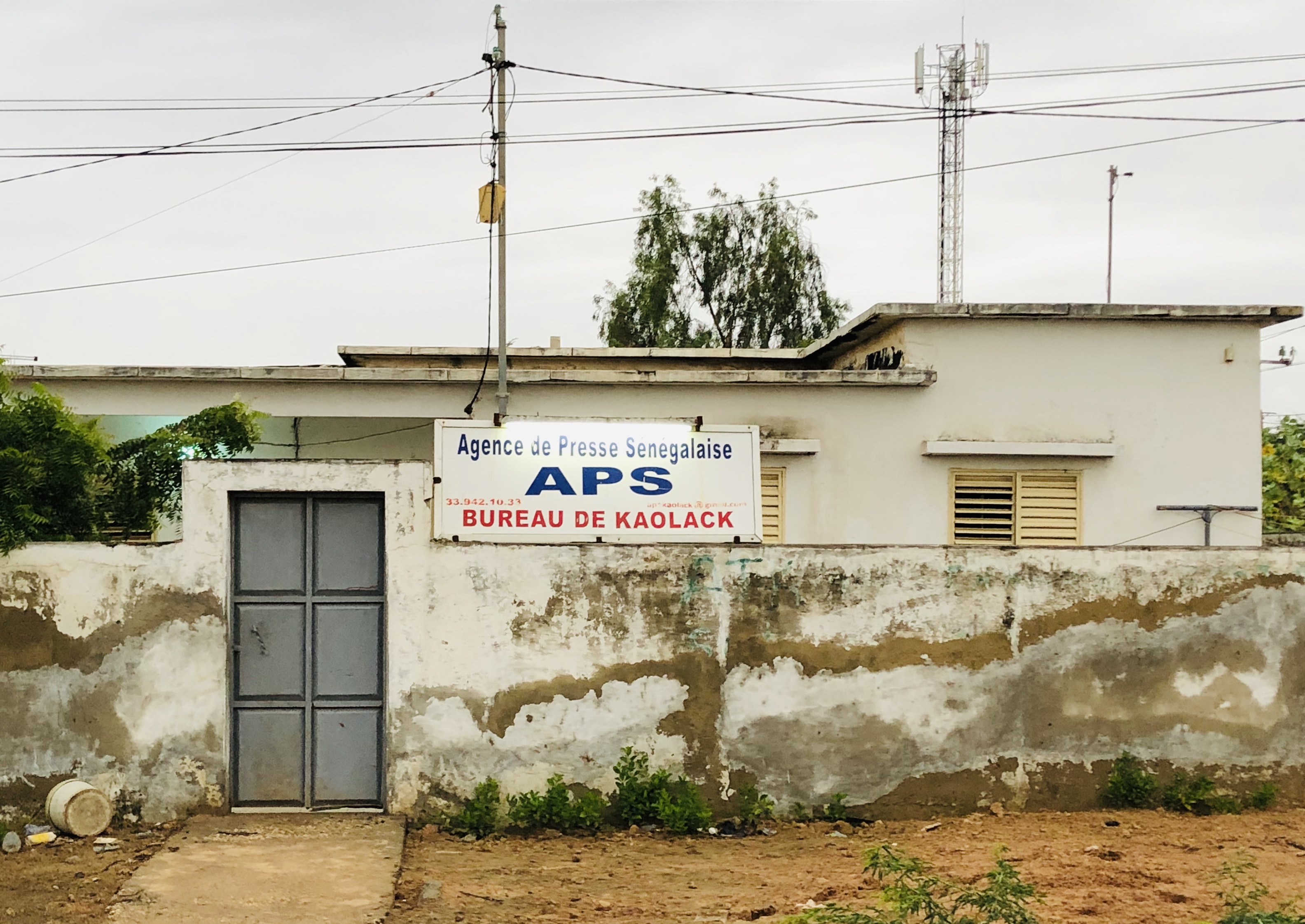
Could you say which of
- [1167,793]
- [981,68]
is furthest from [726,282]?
[1167,793]

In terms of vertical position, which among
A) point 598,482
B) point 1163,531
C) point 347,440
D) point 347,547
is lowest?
point 1163,531

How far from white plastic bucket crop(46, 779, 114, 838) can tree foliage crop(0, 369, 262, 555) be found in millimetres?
1345

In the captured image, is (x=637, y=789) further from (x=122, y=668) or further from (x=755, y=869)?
(x=122, y=668)

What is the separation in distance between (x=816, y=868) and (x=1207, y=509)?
7.58m

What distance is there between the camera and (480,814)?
21.2 feet

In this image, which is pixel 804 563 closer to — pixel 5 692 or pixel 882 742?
pixel 882 742

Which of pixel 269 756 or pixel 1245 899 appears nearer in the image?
pixel 1245 899

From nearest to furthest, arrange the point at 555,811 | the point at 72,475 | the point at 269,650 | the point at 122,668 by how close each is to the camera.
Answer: the point at 122,668 → the point at 555,811 → the point at 269,650 → the point at 72,475

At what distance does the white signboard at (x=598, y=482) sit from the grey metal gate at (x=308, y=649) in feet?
1.92

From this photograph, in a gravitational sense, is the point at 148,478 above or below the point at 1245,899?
above

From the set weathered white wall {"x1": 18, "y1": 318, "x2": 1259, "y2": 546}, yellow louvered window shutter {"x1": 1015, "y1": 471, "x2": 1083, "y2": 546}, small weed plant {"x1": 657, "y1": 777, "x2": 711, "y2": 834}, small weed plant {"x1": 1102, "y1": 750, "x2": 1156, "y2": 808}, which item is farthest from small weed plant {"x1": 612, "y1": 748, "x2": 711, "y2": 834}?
yellow louvered window shutter {"x1": 1015, "y1": 471, "x2": 1083, "y2": 546}

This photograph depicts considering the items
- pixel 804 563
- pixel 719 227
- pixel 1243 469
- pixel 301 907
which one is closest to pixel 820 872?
pixel 804 563

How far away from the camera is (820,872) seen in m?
5.83

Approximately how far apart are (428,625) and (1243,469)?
8941 millimetres
